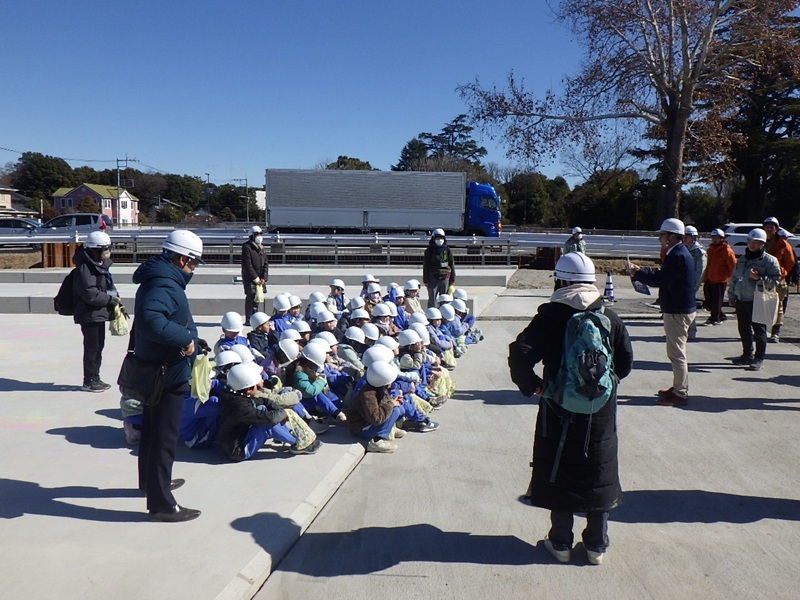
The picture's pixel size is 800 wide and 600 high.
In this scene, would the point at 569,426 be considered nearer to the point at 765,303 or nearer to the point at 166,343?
the point at 166,343

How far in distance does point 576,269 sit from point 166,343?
242 centimetres

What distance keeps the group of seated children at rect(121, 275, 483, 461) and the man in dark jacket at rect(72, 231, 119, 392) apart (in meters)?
1.39

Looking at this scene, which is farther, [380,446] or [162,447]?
[380,446]

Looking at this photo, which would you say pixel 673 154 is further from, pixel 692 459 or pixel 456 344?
pixel 692 459

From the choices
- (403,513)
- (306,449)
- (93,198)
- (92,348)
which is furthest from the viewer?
(93,198)

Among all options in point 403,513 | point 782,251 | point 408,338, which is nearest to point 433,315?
point 408,338

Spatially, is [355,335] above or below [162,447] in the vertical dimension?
above

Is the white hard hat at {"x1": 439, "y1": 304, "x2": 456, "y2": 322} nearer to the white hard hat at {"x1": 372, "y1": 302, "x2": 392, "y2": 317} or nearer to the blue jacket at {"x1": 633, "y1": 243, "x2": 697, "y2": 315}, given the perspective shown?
the white hard hat at {"x1": 372, "y1": 302, "x2": 392, "y2": 317}

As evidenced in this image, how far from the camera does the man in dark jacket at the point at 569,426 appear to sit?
367 centimetres

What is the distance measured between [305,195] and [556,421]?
3174 centimetres

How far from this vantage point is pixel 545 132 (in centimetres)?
2625

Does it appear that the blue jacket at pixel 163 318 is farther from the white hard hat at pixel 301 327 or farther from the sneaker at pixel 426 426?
the white hard hat at pixel 301 327

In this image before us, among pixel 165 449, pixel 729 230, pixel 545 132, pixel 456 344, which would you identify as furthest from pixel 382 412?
pixel 729 230

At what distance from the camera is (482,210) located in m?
34.3
